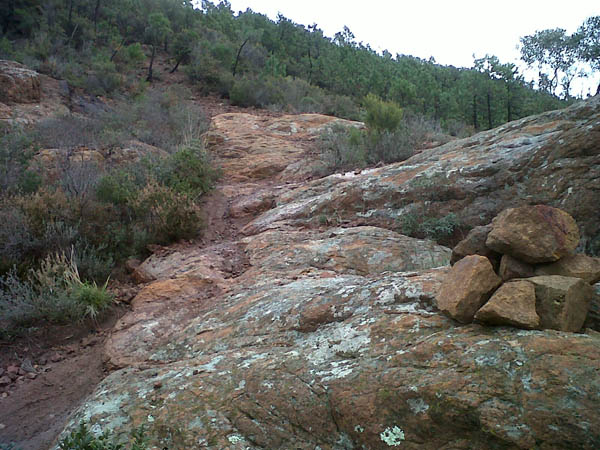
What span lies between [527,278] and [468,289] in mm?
302

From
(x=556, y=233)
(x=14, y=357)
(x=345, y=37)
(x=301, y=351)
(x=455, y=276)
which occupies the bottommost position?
(x=14, y=357)

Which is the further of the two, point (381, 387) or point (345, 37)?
point (345, 37)

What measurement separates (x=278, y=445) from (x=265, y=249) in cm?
303

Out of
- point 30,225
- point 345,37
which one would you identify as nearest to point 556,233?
point 30,225

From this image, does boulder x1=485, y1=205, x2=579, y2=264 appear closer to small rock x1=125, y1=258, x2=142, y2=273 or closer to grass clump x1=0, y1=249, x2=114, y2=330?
grass clump x1=0, y1=249, x2=114, y2=330

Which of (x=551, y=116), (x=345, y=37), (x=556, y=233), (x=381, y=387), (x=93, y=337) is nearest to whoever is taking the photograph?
(x=381, y=387)

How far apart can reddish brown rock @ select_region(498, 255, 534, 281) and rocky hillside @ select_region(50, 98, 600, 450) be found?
39cm

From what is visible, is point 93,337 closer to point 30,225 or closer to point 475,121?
point 30,225

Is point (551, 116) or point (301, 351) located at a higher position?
point (551, 116)

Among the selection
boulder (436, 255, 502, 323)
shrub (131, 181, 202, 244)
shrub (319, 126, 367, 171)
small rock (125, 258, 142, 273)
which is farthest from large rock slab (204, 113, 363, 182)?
boulder (436, 255, 502, 323)

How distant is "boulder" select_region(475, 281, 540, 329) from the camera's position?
1837 mm

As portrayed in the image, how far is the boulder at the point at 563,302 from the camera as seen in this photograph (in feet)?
6.03

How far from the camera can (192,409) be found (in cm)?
218

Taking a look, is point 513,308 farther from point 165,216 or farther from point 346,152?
point 346,152
